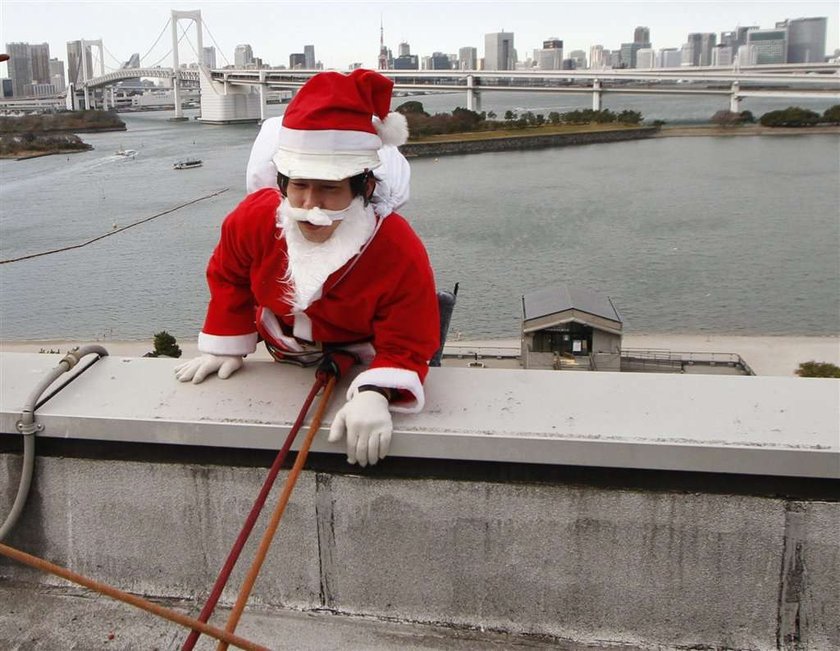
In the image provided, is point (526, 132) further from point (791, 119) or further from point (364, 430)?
point (364, 430)

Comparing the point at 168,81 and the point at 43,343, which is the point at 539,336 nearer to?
the point at 43,343

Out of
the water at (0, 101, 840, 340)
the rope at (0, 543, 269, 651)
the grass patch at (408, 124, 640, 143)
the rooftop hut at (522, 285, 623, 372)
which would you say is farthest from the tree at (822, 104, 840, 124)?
the rope at (0, 543, 269, 651)

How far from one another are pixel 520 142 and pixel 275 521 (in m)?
29.2

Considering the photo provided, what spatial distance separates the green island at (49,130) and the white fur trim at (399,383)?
102 ft

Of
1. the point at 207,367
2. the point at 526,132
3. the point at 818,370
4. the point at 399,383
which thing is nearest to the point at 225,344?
the point at 207,367

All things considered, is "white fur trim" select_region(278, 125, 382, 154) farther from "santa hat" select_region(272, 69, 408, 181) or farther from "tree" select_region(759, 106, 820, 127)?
"tree" select_region(759, 106, 820, 127)

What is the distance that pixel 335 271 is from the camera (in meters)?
0.97

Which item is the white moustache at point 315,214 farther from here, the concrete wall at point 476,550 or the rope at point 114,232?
the rope at point 114,232

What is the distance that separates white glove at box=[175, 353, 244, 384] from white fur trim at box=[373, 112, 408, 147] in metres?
0.31

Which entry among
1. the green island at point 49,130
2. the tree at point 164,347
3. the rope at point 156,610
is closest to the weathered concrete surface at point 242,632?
the rope at point 156,610

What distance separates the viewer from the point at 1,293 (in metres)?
14.5

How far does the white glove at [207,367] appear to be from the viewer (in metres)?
1.03

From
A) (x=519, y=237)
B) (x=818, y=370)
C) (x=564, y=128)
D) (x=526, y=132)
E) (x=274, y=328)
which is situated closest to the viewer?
(x=274, y=328)

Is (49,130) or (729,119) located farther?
(49,130)
